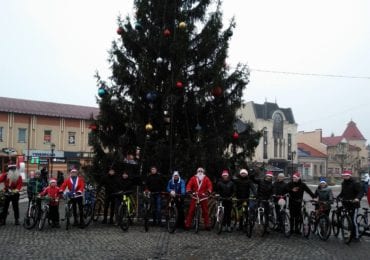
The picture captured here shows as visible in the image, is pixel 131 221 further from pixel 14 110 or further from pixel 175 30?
pixel 14 110

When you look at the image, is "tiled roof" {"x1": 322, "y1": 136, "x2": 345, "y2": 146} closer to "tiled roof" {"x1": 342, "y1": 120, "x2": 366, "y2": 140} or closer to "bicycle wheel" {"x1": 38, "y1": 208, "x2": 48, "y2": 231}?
"tiled roof" {"x1": 342, "y1": 120, "x2": 366, "y2": 140}

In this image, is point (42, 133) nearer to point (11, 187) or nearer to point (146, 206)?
point (11, 187)

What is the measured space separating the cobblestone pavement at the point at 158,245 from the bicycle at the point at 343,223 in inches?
9.4

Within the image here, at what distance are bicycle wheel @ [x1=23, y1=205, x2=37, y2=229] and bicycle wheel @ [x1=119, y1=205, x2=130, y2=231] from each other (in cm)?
245

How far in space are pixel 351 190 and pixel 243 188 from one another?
116 inches

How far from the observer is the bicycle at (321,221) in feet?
42.8

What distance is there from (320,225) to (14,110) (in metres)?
47.3

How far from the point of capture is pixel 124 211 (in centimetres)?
1410

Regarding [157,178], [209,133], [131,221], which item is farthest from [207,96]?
[131,221]

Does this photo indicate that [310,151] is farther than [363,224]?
Yes

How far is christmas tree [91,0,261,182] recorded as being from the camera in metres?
16.4

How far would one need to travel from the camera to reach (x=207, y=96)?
54.9 feet

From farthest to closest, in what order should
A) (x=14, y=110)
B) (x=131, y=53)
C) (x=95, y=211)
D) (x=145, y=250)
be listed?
(x=14, y=110) < (x=131, y=53) < (x=95, y=211) < (x=145, y=250)

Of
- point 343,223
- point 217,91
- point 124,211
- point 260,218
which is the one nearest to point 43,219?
point 124,211
